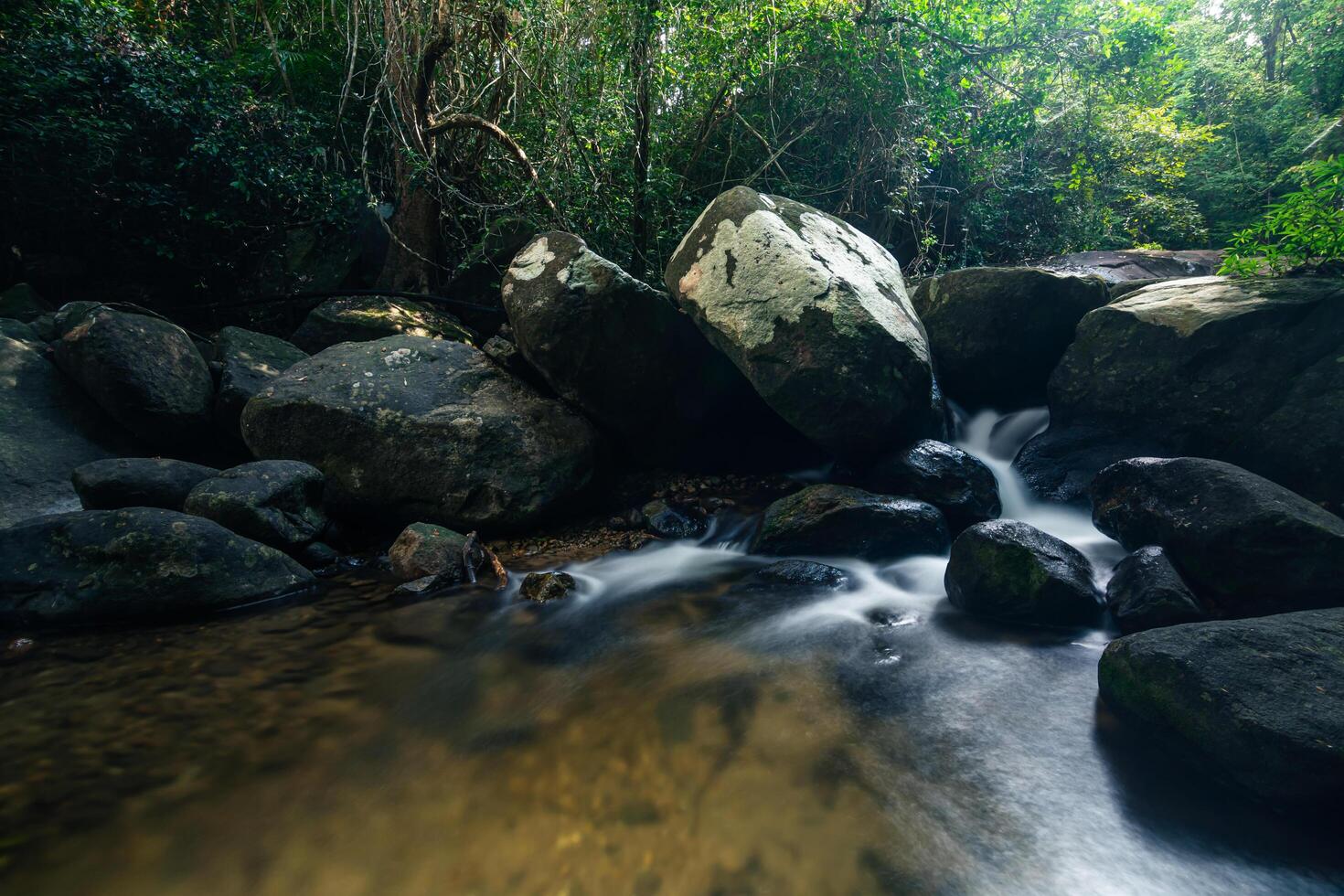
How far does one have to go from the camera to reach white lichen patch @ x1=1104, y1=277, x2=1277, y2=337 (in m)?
4.57

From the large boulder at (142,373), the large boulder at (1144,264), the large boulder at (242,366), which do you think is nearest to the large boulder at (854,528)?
the large boulder at (242,366)

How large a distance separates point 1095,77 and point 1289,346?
226 inches

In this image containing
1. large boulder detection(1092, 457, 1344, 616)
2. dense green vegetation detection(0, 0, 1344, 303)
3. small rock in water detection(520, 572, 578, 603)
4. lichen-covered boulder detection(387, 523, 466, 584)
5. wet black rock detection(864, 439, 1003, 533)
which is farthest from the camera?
dense green vegetation detection(0, 0, 1344, 303)

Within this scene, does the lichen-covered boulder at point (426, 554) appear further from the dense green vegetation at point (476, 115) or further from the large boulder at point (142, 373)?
the dense green vegetation at point (476, 115)

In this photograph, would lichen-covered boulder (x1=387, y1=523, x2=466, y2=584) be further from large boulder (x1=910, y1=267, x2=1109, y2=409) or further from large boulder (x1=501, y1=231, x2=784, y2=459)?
large boulder (x1=910, y1=267, x2=1109, y2=409)

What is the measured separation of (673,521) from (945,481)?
212cm

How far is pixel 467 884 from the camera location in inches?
69.8

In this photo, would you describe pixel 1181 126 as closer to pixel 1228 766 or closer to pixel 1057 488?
pixel 1057 488

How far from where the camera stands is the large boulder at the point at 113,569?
3336mm

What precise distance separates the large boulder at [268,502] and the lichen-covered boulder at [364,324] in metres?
2.68

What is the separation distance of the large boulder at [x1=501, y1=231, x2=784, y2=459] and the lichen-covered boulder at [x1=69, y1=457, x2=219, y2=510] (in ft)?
8.39

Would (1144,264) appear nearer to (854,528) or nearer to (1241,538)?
(1241,538)

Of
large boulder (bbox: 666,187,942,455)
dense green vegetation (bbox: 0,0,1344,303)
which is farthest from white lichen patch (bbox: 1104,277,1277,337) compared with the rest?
dense green vegetation (bbox: 0,0,1344,303)

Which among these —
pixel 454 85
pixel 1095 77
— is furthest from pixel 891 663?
pixel 1095 77
